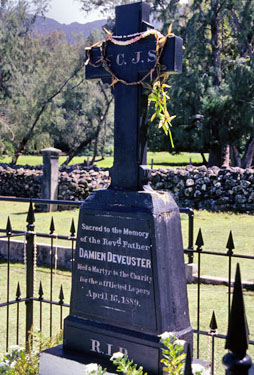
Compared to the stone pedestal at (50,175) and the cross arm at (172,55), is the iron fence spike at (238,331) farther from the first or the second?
the stone pedestal at (50,175)

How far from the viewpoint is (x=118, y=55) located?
3.62 metres

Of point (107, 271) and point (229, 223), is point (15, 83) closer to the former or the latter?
point (229, 223)

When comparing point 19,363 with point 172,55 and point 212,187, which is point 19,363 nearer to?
point 172,55

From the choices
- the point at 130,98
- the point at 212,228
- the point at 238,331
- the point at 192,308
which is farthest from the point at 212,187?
the point at 238,331

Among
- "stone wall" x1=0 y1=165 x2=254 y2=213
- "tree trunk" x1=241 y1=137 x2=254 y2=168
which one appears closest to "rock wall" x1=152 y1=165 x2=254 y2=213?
"stone wall" x1=0 y1=165 x2=254 y2=213

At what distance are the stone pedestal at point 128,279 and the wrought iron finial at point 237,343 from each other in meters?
1.62

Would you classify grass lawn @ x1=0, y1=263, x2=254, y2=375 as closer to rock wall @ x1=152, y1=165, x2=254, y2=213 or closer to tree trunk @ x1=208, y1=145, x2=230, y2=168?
rock wall @ x1=152, y1=165, x2=254, y2=213

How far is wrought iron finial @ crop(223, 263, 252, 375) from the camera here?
160cm

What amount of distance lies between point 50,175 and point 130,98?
11.5 meters

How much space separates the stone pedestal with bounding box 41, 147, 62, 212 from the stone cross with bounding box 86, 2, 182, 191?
11.2 metres

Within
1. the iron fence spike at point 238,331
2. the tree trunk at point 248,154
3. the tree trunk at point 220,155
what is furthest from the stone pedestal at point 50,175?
the iron fence spike at point 238,331

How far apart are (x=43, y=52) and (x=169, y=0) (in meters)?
11.3

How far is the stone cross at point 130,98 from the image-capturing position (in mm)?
3519

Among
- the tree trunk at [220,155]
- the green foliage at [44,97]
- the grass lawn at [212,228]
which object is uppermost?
the green foliage at [44,97]
